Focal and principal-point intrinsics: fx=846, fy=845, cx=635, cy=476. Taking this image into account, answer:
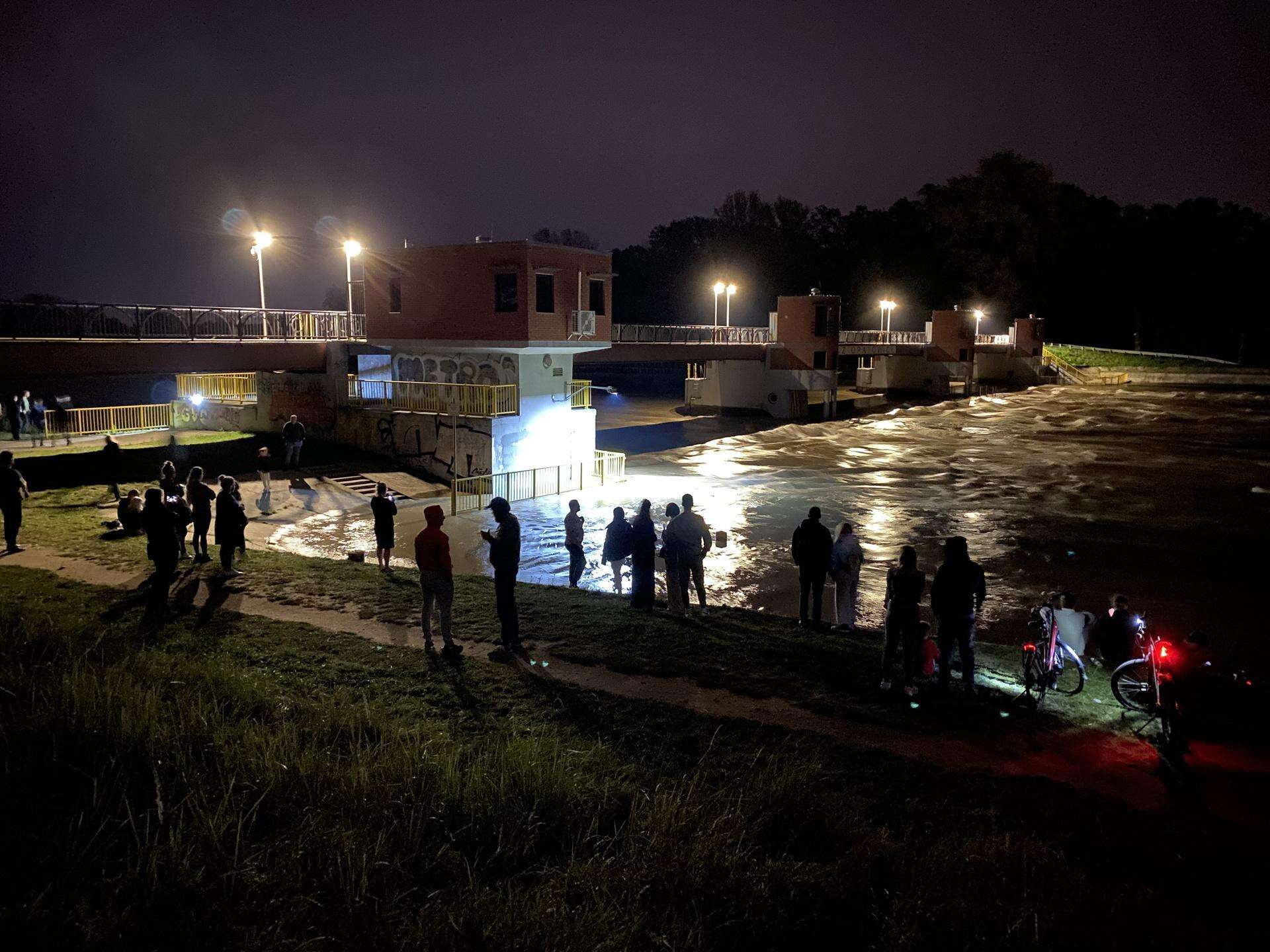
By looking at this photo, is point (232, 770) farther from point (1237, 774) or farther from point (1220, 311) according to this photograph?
point (1220, 311)

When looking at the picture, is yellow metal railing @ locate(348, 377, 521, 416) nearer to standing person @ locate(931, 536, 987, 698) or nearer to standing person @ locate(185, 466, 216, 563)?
standing person @ locate(185, 466, 216, 563)

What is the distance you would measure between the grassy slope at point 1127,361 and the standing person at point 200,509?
9174 centimetres

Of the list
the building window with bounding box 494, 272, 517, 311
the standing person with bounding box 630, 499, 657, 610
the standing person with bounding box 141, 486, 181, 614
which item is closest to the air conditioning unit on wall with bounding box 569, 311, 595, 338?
the building window with bounding box 494, 272, 517, 311

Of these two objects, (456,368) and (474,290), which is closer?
(474,290)

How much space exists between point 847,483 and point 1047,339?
Answer: 85.5 meters

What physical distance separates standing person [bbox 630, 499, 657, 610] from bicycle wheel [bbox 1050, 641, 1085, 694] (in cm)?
515

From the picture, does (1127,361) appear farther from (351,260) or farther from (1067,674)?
(1067,674)

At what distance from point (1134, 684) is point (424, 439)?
77.0 feet

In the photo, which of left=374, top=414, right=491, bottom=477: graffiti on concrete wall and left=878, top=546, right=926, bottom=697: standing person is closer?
left=878, top=546, right=926, bottom=697: standing person

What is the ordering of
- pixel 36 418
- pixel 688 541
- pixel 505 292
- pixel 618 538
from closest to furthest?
1. pixel 688 541
2. pixel 618 538
3. pixel 505 292
4. pixel 36 418

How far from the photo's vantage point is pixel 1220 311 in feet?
309

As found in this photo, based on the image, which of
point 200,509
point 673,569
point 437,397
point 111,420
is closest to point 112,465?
point 200,509

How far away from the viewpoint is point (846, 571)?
1216 centimetres

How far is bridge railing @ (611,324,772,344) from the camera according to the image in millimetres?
45250
